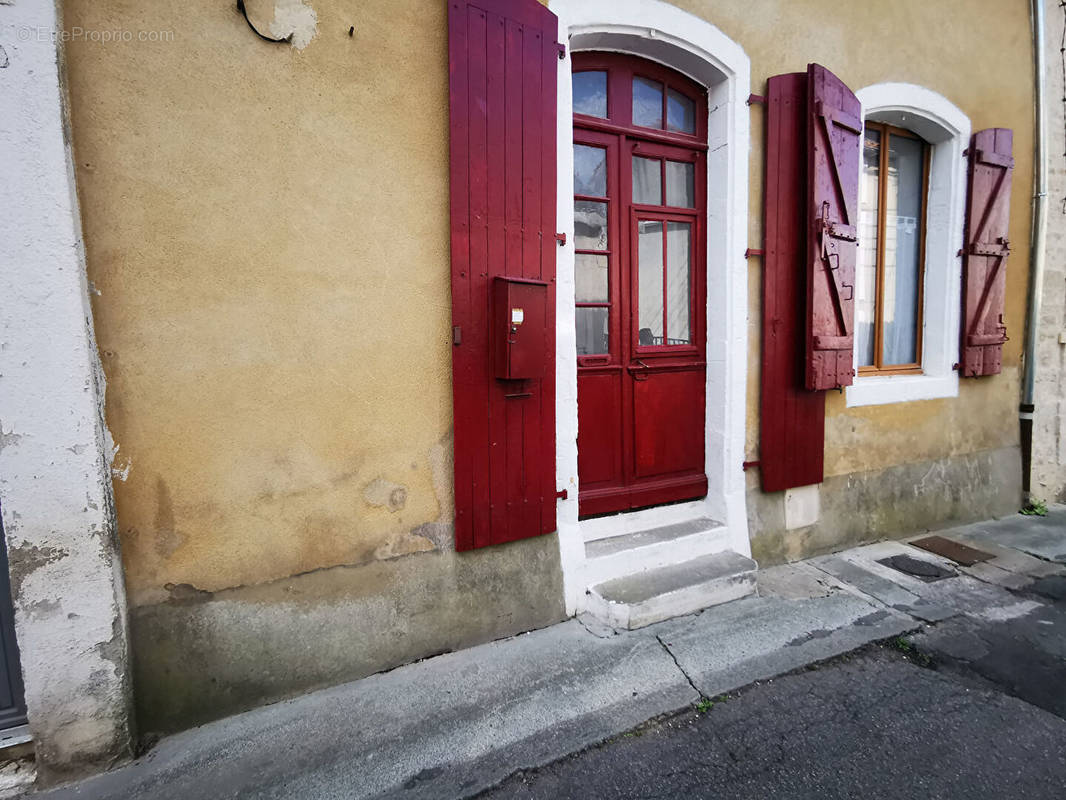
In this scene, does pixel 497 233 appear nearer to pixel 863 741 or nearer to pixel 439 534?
pixel 439 534

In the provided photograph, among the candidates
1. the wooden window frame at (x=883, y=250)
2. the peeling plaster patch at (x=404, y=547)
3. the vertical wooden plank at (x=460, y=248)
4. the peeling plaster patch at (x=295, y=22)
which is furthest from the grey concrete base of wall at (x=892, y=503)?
the peeling plaster patch at (x=295, y=22)

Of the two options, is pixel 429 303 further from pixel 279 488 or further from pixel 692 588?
pixel 692 588

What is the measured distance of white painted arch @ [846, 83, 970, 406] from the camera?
4312 millimetres

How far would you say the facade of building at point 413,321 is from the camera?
2.03 m

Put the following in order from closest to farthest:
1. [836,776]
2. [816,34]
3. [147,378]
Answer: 1. [836,776]
2. [147,378]
3. [816,34]

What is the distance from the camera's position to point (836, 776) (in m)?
2.02

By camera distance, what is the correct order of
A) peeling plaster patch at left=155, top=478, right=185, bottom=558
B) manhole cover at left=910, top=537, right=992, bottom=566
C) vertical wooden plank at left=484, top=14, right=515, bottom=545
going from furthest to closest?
manhole cover at left=910, top=537, right=992, bottom=566 → vertical wooden plank at left=484, top=14, right=515, bottom=545 → peeling plaster patch at left=155, top=478, right=185, bottom=558

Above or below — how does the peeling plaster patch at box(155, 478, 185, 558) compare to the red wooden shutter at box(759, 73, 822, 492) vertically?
below

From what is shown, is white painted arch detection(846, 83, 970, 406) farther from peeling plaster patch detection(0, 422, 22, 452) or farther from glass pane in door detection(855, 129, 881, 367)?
peeling plaster patch detection(0, 422, 22, 452)

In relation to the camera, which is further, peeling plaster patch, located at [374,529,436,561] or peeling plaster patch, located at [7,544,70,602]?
peeling plaster patch, located at [374,529,436,561]

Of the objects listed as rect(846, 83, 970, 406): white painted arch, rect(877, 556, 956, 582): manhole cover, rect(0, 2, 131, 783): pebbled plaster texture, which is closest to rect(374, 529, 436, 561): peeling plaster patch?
rect(0, 2, 131, 783): pebbled plaster texture

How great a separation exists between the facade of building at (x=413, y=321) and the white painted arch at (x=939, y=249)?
64 millimetres

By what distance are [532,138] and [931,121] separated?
12.0 ft

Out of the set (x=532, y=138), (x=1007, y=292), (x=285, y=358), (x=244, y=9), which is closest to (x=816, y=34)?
(x=532, y=138)
